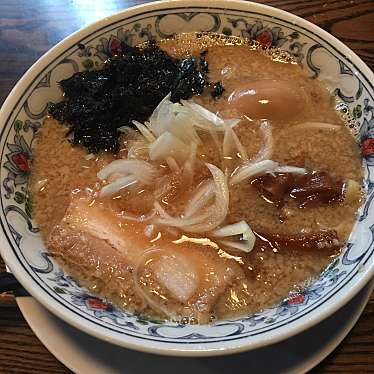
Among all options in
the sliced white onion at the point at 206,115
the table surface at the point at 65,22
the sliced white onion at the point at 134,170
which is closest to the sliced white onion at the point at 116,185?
the sliced white onion at the point at 134,170

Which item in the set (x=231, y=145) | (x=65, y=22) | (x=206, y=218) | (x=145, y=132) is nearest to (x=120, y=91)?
(x=145, y=132)

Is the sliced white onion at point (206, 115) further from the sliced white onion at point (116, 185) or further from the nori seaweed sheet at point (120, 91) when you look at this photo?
the sliced white onion at point (116, 185)

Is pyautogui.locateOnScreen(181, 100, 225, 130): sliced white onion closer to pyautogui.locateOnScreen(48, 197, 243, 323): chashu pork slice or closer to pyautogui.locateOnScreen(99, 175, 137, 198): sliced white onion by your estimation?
pyautogui.locateOnScreen(99, 175, 137, 198): sliced white onion

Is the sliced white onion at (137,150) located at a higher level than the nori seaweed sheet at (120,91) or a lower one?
lower

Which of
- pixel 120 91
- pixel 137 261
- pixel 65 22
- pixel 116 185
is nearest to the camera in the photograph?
pixel 137 261

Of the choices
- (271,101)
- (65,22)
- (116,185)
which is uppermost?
(65,22)

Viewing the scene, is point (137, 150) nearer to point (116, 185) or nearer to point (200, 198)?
point (116, 185)

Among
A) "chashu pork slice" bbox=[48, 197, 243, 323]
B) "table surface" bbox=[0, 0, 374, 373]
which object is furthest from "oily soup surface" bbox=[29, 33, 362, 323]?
"table surface" bbox=[0, 0, 374, 373]
